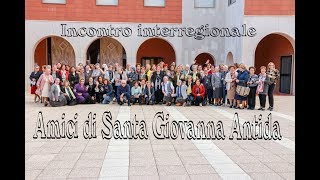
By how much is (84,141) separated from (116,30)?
14.4 meters

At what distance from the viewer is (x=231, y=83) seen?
12.7 metres

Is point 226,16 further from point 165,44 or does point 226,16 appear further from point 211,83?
point 211,83

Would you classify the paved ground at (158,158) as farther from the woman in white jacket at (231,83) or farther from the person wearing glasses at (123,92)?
the person wearing glasses at (123,92)

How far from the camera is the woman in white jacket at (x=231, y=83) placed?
41.6 feet

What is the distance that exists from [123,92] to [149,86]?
1.16 metres

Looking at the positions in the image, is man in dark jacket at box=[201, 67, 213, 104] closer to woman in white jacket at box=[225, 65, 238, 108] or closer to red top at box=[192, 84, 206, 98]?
red top at box=[192, 84, 206, 98]

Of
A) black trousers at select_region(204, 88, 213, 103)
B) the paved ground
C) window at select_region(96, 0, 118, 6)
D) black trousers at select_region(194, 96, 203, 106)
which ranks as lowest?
the paved ground

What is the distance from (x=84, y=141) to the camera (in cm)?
711

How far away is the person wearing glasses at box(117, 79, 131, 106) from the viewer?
1338 cm

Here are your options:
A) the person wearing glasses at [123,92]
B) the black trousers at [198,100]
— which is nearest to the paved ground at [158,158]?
the black trousers at [198,100]

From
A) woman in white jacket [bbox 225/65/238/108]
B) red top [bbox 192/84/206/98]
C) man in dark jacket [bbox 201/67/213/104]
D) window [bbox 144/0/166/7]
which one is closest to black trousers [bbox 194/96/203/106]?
red top [bbox 192/84/206/98]

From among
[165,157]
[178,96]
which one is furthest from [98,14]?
[165,157]

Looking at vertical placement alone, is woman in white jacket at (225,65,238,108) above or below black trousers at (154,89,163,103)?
above
